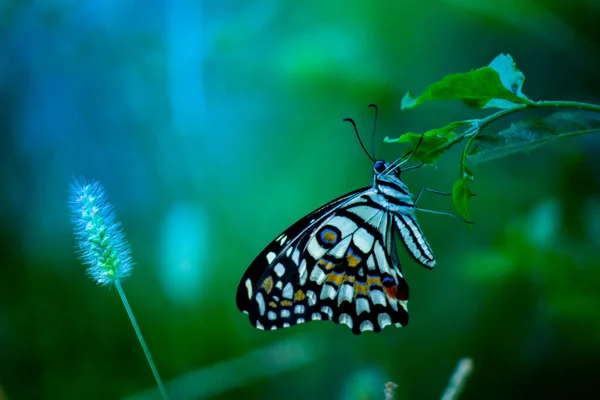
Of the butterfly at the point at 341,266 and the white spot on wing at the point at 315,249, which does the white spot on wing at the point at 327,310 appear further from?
the white spot on wing at the point at 315,249

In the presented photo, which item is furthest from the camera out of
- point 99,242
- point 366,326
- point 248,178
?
point 248,178

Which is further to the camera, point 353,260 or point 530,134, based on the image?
point 353,260

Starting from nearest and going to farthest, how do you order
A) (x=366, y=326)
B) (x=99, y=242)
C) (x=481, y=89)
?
(x=481, y=89) < (x=99, y=242) < (x=366, y=326)

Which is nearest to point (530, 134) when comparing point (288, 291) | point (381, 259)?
point (381, 259)

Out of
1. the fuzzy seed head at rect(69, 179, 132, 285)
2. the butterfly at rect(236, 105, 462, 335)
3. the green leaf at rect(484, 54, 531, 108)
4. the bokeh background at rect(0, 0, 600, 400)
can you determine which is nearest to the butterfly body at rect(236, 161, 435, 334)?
the butterfly at rect(236, 105, 462, 335)

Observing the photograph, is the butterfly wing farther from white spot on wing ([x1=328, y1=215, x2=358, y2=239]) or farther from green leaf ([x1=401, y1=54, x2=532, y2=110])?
green leaf ([x1=401, y1=54, x2=532, y2=110])

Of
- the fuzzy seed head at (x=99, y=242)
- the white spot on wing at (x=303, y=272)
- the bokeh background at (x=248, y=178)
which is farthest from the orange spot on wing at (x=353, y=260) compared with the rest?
the bokeh background at (x=248, y=178)

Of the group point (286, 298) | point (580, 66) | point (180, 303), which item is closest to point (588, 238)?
point (580, 66)

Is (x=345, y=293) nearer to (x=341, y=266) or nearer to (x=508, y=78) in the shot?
(x=341, y=266)

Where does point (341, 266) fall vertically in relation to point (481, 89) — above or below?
below
